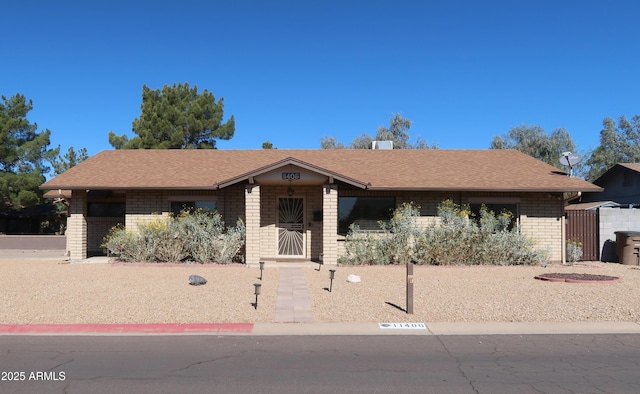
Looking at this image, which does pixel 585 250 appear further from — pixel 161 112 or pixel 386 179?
pixel 161 112

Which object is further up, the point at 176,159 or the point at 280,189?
the point at 176,159

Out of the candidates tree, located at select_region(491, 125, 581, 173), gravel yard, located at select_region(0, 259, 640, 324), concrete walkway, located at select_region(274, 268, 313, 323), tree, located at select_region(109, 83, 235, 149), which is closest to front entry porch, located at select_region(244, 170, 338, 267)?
gravel yard, located at select_region(0, 259, 640, 324)

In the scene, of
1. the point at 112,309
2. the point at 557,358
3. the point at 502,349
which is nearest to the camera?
the point at 557,358

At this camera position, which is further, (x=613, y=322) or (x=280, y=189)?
(x=280, y=189)

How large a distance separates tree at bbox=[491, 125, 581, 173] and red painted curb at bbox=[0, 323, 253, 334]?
3851cm

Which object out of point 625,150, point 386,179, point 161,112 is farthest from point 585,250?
point 625,150

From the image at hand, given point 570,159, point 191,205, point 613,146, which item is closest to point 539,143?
point 613,146

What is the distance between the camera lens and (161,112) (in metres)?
34.1

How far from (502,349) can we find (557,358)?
2.39 feet

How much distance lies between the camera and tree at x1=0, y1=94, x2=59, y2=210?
2977cm

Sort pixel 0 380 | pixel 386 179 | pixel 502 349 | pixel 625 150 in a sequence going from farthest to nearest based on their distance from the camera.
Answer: pixel 625 150
pixel 386 179
pixel 502 349
pixel 0 380

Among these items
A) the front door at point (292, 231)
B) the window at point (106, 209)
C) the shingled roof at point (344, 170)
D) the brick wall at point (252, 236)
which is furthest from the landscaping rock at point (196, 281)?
the window at point (106, 209)

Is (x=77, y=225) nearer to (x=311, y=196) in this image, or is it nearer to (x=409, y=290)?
(x=311, y=196)

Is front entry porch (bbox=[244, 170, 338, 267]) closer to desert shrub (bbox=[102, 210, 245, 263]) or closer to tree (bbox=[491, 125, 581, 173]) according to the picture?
desert shrub (bbox=[102, 210, 245, 263])
